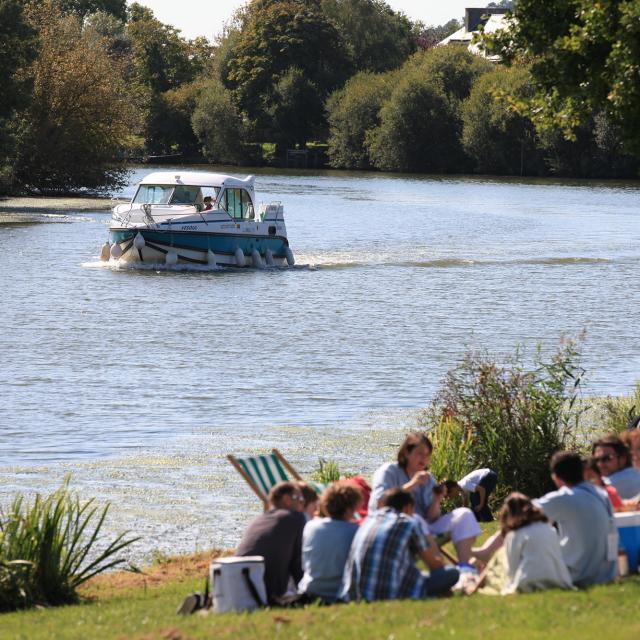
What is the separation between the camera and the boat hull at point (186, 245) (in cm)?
4178

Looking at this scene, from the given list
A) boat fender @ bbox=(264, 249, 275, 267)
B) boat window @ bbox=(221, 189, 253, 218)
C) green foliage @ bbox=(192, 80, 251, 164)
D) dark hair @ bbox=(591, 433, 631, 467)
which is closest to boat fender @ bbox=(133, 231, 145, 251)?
boat window @ bbox=(221, 189, 253, 218)

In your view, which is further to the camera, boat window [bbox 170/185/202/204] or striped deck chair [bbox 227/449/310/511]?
boat window [bbox 170/185/202/204]

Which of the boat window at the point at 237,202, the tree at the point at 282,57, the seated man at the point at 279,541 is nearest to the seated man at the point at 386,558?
the seated man at the point at 279,541

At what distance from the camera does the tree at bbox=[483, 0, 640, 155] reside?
14102 millimetres

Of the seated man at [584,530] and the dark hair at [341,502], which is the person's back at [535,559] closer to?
the seated man at [584,530]

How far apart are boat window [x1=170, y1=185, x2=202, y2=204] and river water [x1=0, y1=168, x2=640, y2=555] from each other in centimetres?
218

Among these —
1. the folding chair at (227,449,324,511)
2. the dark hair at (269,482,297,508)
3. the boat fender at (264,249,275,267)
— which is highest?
the dark hair at (269,482,297,508)

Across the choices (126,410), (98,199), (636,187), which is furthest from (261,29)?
(126,410)

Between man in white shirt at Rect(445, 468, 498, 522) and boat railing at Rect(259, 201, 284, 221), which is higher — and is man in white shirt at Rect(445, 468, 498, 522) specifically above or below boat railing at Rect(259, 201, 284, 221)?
below

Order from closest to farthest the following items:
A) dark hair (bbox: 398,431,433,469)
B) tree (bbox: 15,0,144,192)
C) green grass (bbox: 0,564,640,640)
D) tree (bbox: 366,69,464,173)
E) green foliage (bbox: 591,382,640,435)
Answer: green grass (bbox: 0,564,640,640), dark hair (bbox: 398,431,433,469), green foliage (bbox: 591,382,640,435), tree (bbox: 15,0,144,192), tree (bbox: 366,69,464,173)

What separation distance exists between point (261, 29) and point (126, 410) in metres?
109

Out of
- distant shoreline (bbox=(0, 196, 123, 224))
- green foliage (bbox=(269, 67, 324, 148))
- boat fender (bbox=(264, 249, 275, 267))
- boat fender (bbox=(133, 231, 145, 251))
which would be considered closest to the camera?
boat fender (bbox=(133, 231, 145, 251))

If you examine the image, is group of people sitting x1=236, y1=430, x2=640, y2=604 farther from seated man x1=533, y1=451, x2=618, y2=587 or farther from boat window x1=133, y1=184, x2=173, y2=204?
boat window x1=133, y1=184, x2=173, y2=204

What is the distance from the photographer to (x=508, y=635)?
7.95 meters
